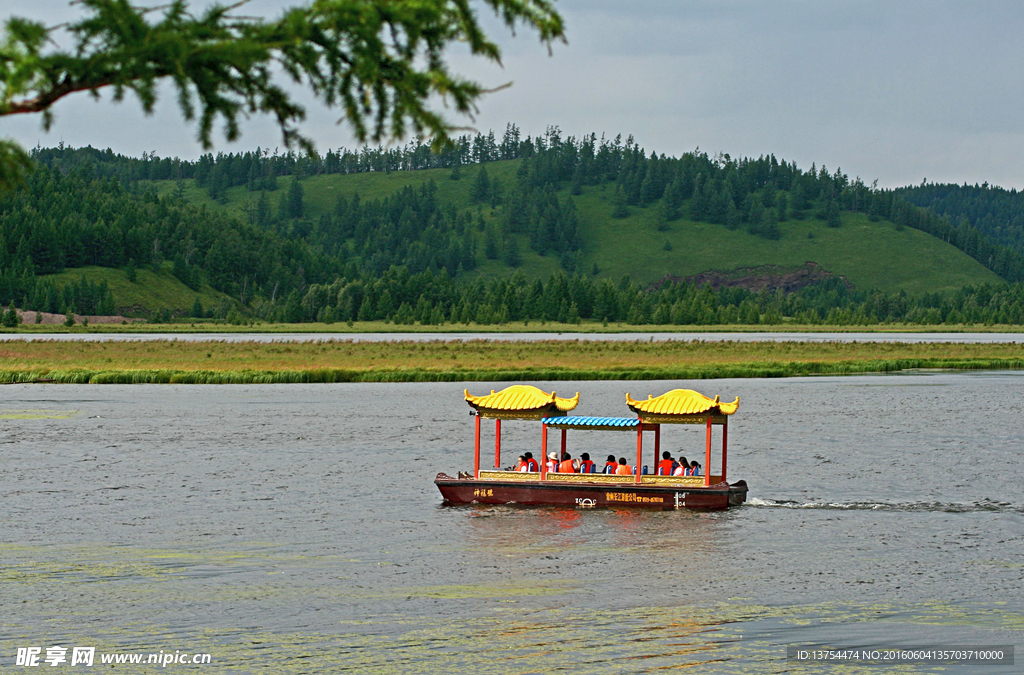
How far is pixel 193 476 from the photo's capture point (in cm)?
4197

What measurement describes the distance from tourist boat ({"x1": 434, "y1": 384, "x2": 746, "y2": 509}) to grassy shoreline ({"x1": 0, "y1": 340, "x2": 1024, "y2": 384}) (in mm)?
50395

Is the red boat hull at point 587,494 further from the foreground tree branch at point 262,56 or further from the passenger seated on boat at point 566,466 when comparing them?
the foreground tree branch at point 262,56

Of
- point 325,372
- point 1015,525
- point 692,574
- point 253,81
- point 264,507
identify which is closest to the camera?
point 253,81

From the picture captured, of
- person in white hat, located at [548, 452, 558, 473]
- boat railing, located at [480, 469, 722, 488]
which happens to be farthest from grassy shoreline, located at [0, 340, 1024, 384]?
boat railing, located at [480, 469, 722, 488]

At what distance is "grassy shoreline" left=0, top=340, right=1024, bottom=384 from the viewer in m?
89.8

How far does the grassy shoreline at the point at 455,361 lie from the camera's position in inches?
3536

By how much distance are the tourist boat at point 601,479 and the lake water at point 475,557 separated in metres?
0.63

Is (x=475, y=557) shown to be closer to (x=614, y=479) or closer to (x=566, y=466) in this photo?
(x=614, y=479)

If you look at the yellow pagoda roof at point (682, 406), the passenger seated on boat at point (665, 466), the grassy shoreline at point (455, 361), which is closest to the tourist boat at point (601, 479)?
the yellow pagoda roof at point (682, 406)

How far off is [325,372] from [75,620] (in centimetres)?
6909

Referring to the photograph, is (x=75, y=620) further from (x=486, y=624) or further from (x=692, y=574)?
(x=692, y=574)

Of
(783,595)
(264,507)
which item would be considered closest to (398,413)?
(264,507)

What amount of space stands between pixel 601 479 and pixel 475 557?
25.3 feet

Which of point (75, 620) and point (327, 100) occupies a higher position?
point (327, 100)
